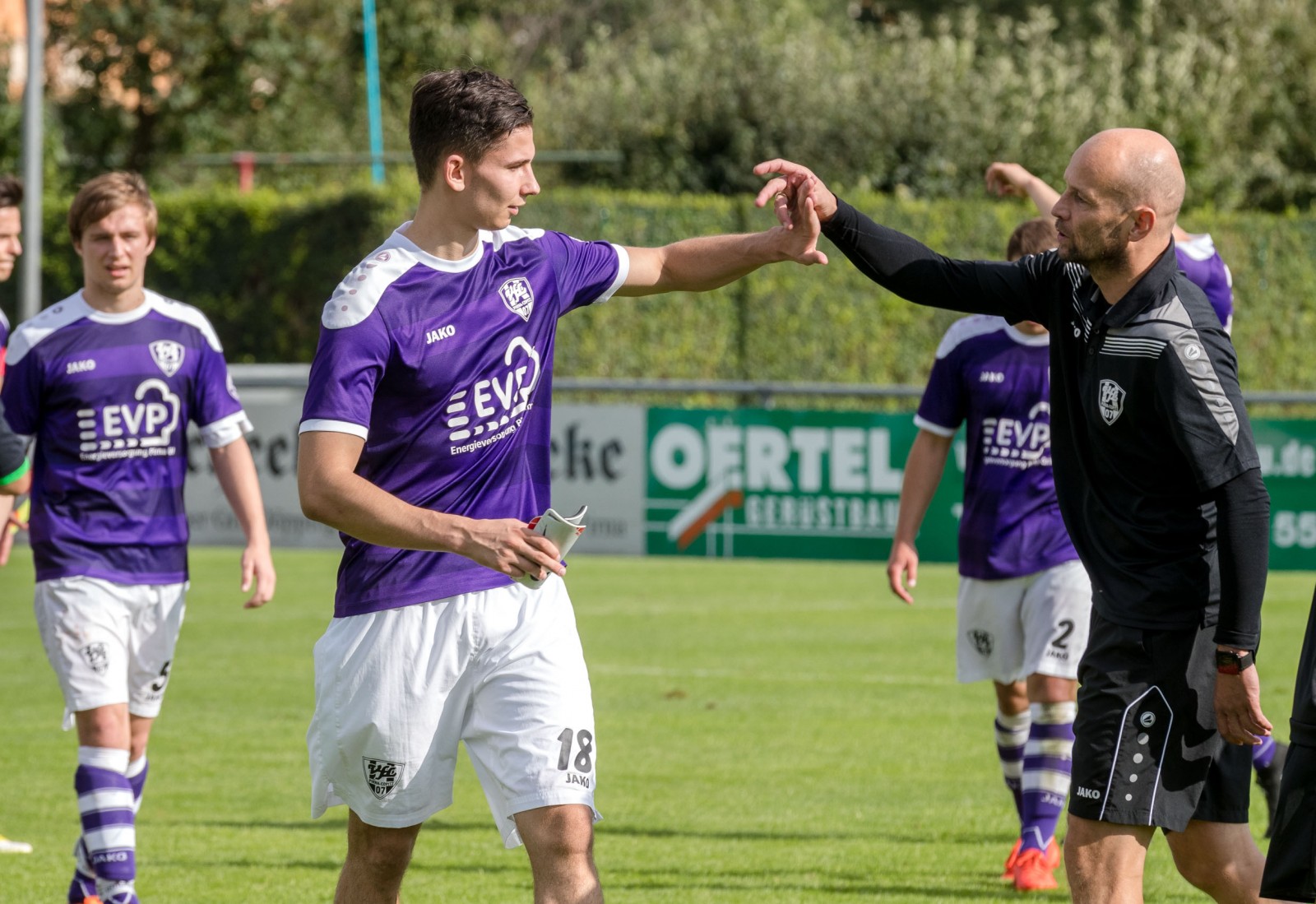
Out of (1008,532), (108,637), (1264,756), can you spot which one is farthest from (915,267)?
(1264,756)

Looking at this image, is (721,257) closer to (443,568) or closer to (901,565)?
(443,568)

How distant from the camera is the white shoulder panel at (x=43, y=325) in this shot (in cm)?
622

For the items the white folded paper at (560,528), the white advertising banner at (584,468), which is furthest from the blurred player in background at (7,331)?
the white advertising banner at (584,468)

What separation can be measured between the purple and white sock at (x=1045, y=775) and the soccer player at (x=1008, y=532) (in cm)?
1

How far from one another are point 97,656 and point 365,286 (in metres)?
2.42

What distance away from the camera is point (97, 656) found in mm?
6121

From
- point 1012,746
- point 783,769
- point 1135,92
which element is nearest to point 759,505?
point 783,769

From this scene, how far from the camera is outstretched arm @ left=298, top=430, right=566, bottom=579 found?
13.0 ft

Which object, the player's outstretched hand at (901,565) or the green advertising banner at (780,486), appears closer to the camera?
the player's outstretched hand at (901,565)

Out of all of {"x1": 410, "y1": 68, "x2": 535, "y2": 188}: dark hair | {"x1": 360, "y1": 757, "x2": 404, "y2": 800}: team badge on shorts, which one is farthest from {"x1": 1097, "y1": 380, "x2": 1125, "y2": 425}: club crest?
{"x1": 360, "y1": 757, "x2": 404, "y2": 800}: team badge on shorts

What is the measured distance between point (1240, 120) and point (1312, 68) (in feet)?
6.80

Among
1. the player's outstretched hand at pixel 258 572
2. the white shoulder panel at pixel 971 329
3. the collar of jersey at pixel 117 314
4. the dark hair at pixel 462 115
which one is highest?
the dark hair at pixel 462 115

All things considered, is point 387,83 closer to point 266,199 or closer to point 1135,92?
point 266,199

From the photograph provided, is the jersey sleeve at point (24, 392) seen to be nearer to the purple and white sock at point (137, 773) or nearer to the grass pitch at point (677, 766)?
the purple and white sock at point (137, 773)
